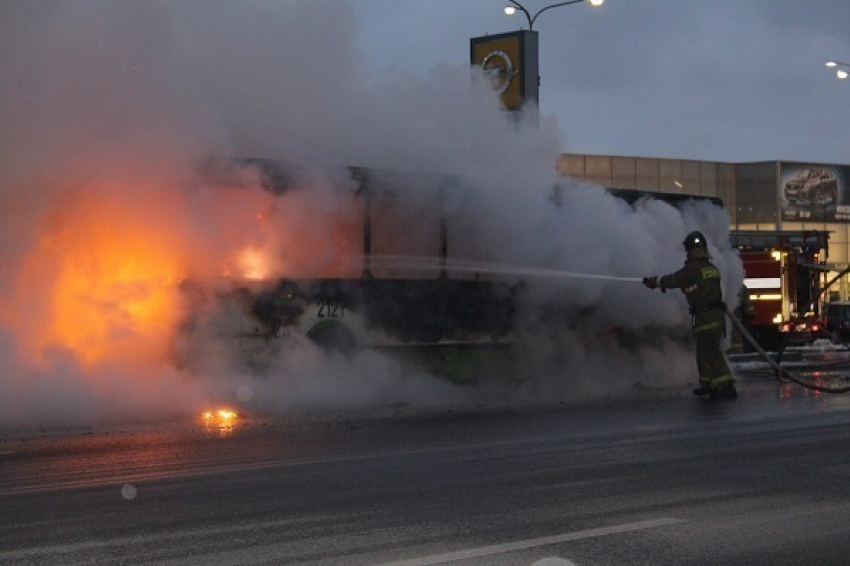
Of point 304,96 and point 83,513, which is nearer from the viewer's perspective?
point 83,513

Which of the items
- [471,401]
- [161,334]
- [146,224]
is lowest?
[471,401]

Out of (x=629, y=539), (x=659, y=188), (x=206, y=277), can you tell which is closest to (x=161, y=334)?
(x=206, y=277)

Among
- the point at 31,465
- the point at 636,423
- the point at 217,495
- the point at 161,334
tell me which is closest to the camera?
the point at 217,495

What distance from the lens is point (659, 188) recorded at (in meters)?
52.4

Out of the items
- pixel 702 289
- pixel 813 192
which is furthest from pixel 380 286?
pixel 813 192

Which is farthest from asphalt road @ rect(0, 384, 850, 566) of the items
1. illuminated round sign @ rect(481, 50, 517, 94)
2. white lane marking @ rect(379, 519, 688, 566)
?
illuminated round sign @ rect(481, 50, 517, 94)

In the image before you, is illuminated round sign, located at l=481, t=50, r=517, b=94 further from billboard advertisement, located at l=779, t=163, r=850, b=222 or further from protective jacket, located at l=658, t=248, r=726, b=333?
billboard advertisement, located at l=779, t=163, r=850, b=222

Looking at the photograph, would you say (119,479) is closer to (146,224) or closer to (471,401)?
(146,224)

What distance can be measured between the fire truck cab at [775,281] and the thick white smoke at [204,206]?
11.5 meters

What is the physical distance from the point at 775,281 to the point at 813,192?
3260 cm

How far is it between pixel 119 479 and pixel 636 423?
18.2 feet

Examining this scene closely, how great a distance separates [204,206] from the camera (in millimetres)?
13438

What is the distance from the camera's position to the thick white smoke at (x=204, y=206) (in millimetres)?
12289

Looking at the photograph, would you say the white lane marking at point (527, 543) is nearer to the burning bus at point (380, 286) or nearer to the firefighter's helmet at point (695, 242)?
the burning bus at point (380, 286)
